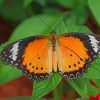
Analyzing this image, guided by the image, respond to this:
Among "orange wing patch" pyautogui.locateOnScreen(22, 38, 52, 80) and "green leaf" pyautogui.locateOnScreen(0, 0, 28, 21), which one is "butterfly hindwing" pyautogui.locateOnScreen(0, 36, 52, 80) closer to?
"orange wing patch" pyautogui.locateOnScreen(22, 38, 52, 80)

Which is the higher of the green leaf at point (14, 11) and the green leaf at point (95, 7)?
the green leaf at point (14, 11)

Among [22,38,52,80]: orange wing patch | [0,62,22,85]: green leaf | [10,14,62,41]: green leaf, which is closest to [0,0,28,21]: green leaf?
[10,14,62,41]: green leaf

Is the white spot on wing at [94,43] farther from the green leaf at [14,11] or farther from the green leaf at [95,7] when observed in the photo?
the green leaf at [14,11]

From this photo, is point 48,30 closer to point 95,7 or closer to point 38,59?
point 95,7

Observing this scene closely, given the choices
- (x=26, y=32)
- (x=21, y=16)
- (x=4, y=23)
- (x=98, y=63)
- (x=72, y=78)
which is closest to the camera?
(x=72, y=78)

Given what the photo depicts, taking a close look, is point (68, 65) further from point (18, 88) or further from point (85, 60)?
point (18, 88)

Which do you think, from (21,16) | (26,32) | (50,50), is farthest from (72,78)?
(21,16)

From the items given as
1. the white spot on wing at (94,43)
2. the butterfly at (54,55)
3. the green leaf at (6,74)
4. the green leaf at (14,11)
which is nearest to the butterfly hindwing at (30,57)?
the butterfly at (54,55)
